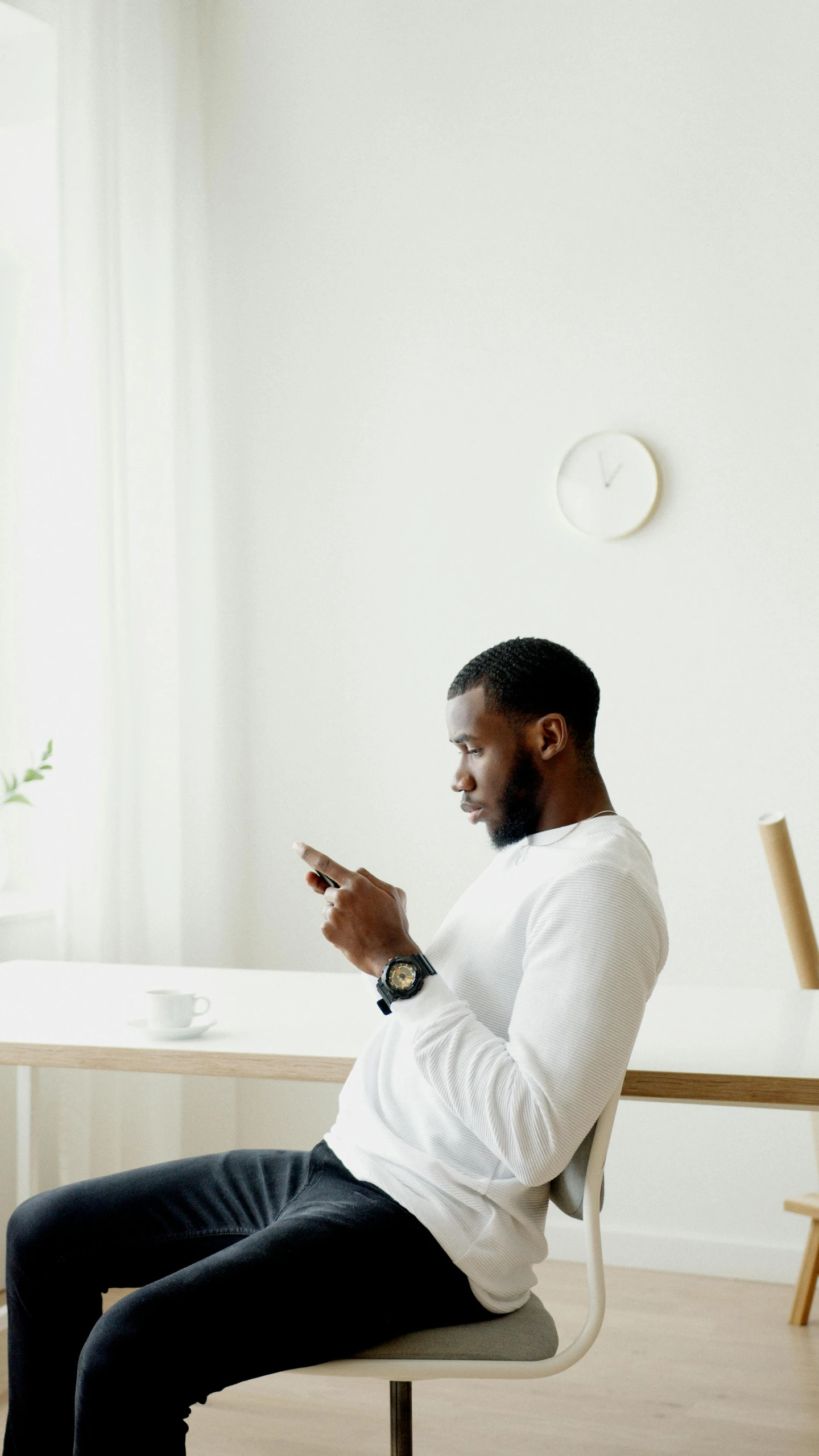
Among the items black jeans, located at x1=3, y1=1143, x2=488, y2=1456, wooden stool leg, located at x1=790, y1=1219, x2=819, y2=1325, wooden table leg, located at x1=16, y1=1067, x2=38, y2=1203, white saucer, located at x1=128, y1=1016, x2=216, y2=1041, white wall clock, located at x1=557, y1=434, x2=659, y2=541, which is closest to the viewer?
black jeans, located at x1=3, y1=1143, x2=488, y2=1456

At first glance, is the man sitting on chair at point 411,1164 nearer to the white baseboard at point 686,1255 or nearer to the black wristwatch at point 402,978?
the black wristwatch at point 402,978

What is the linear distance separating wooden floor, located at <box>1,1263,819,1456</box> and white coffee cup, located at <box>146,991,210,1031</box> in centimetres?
85

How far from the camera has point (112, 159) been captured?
10.3 ft

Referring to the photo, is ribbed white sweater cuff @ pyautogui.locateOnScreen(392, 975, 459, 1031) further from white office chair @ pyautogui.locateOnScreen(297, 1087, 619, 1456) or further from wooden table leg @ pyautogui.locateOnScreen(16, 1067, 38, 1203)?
wooden table leg @ pyautogui.locateOnScreen(16, 1067, 38, 1203)

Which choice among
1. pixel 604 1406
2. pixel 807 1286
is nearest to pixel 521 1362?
pixel 604 1406

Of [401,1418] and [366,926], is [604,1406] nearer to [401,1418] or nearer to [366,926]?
[401,1418]

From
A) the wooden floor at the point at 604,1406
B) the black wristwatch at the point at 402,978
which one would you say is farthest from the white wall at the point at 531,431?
the black wristwatch at the point at 402,978

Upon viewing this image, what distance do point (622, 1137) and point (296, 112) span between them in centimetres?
258

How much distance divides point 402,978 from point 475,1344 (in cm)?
36

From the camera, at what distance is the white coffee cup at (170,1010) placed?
6.19 ft

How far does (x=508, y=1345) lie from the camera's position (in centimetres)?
140

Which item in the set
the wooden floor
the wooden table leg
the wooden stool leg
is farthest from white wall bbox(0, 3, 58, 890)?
the wooden stool leg

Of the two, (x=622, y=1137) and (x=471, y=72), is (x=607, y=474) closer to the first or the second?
(x=471, y=72)

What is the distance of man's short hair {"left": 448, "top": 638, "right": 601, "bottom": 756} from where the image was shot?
1534mm
